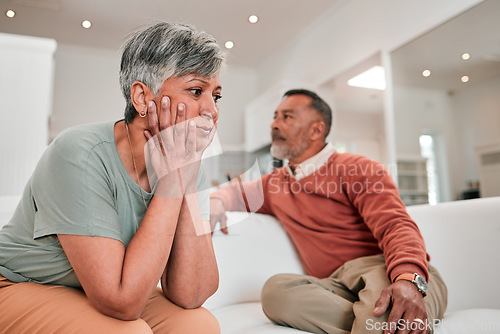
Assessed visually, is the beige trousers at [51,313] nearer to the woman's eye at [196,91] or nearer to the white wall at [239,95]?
the woman's eye at [196,91]

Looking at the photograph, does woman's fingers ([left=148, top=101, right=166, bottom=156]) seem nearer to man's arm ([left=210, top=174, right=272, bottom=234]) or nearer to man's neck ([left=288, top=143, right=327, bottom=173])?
man's arm ([left=210, top=174, right=272, bottom=234])

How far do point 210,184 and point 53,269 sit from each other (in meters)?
0.33

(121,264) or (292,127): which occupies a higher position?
(292,127)

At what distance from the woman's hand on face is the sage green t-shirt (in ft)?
0.25

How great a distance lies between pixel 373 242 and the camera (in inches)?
50.2

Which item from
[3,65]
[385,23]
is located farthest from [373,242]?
[385,23]

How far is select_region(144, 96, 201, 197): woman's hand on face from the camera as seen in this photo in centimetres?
66

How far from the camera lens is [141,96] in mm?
694

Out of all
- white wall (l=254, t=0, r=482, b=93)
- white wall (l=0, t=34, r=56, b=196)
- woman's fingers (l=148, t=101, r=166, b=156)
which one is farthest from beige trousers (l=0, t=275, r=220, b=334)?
white wall (l=254, t=0, r=482, b=93)

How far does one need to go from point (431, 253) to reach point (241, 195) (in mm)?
678

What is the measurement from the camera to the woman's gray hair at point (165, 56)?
68 cm

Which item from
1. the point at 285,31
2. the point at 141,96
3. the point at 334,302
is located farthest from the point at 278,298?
the point at 285,31

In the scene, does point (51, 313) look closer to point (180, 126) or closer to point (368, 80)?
point (180, 126)

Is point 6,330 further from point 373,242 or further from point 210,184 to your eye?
point 373,242
